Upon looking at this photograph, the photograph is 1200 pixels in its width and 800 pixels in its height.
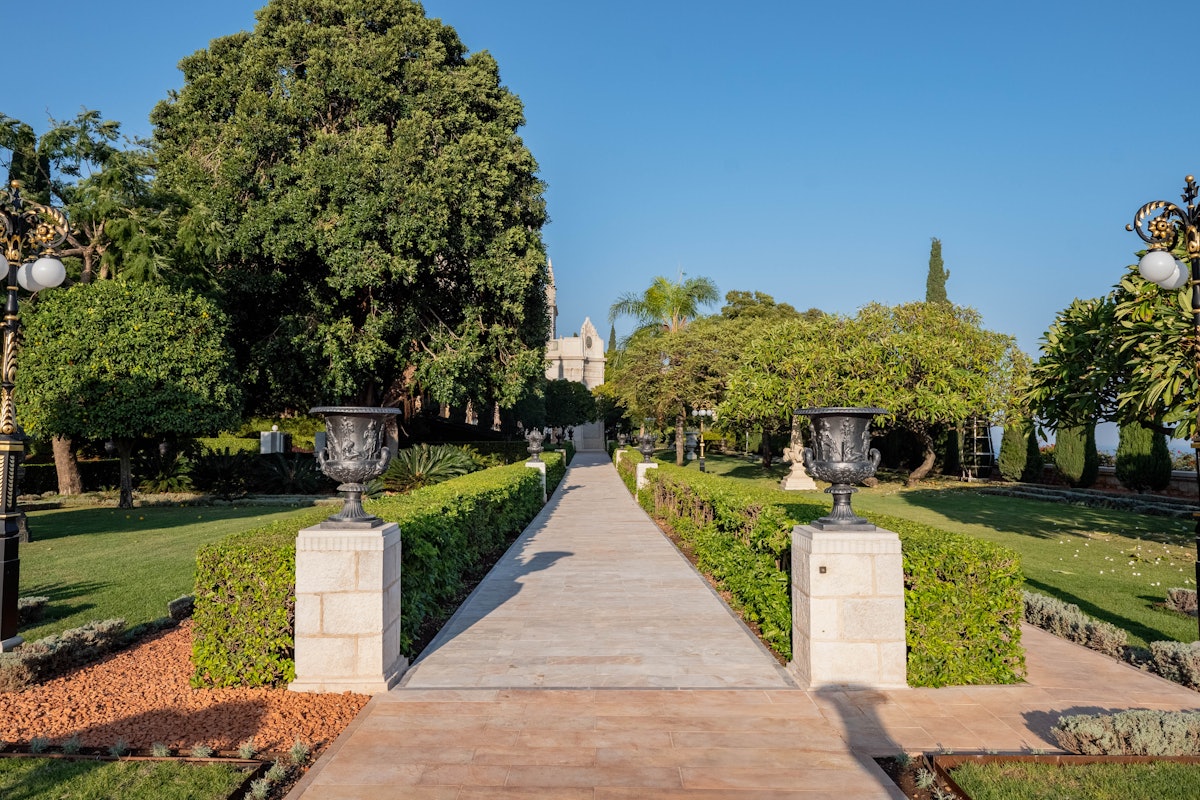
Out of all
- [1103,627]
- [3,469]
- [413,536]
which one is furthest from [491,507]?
[1103,627]

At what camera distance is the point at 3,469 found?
254 inches

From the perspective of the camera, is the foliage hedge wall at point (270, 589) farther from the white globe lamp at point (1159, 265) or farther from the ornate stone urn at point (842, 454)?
the white globe lamp at point (1159, 265)

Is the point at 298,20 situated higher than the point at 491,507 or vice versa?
the point at 298,20

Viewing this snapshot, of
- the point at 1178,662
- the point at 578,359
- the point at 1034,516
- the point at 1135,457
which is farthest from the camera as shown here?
the point at 578,359

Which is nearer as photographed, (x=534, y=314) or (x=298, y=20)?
(x=298, y=20)

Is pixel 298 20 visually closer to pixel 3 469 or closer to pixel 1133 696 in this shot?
pixel 3 469

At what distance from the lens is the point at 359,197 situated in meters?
20.2

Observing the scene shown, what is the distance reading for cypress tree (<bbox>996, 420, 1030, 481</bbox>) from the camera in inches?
1155

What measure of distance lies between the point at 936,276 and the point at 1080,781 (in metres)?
62.5

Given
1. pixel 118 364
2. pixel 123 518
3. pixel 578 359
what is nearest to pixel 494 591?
pixel 123 518

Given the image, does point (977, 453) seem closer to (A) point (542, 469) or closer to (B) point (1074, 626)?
(A) point (542, 469)

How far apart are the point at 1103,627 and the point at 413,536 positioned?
642cm

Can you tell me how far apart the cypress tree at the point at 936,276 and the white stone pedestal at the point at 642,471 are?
46527 mm

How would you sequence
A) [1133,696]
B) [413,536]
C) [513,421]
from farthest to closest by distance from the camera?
[513,421] → [413,536] → [1133,696]
